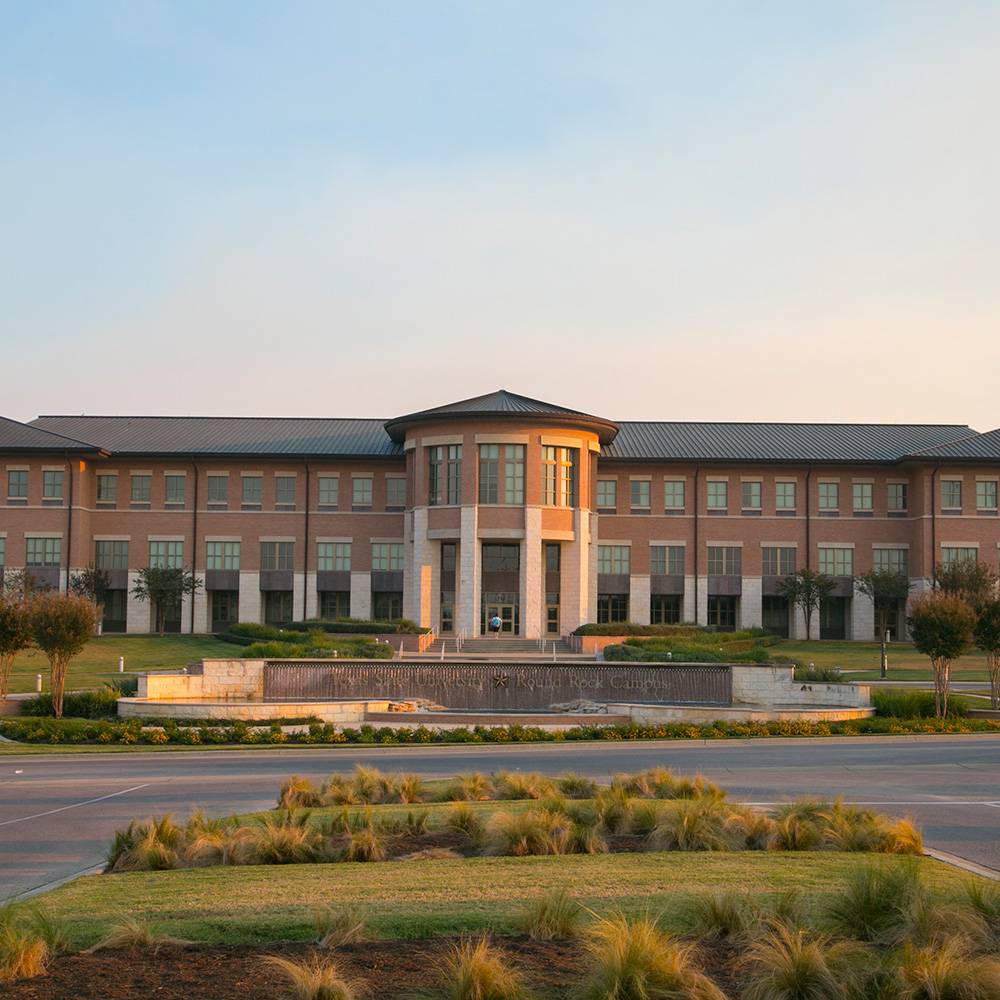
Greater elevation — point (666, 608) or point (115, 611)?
point (666, 608)

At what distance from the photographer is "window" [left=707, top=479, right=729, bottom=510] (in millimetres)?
63875

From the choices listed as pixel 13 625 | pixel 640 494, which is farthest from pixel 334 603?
pixel 13 625

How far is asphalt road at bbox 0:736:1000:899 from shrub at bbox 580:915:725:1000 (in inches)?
230

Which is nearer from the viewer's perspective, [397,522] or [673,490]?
[397,522]

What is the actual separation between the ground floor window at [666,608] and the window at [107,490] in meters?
28.2

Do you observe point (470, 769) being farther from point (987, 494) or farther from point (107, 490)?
point (987, 494)

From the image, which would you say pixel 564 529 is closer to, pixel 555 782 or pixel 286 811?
pixel 555 782

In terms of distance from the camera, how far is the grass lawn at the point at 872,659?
43.1m

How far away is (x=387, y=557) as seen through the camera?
63375 mm

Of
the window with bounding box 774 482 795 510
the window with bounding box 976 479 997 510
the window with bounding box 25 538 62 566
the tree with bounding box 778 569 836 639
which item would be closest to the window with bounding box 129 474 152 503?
the window with bounding box 25 538 62 566

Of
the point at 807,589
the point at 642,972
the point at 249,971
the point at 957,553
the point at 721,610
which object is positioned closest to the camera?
the point at 642,972

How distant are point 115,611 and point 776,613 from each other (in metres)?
34.3

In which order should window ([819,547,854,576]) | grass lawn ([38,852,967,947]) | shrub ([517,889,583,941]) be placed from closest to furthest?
shrub ([517,889,583,941]), grass lawn ([38,852,967,947]), window ([819,547,854,576])

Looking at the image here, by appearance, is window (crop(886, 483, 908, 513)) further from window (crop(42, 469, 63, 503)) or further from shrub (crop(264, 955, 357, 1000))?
shrub (crop(264, 955, 357, 1000))
